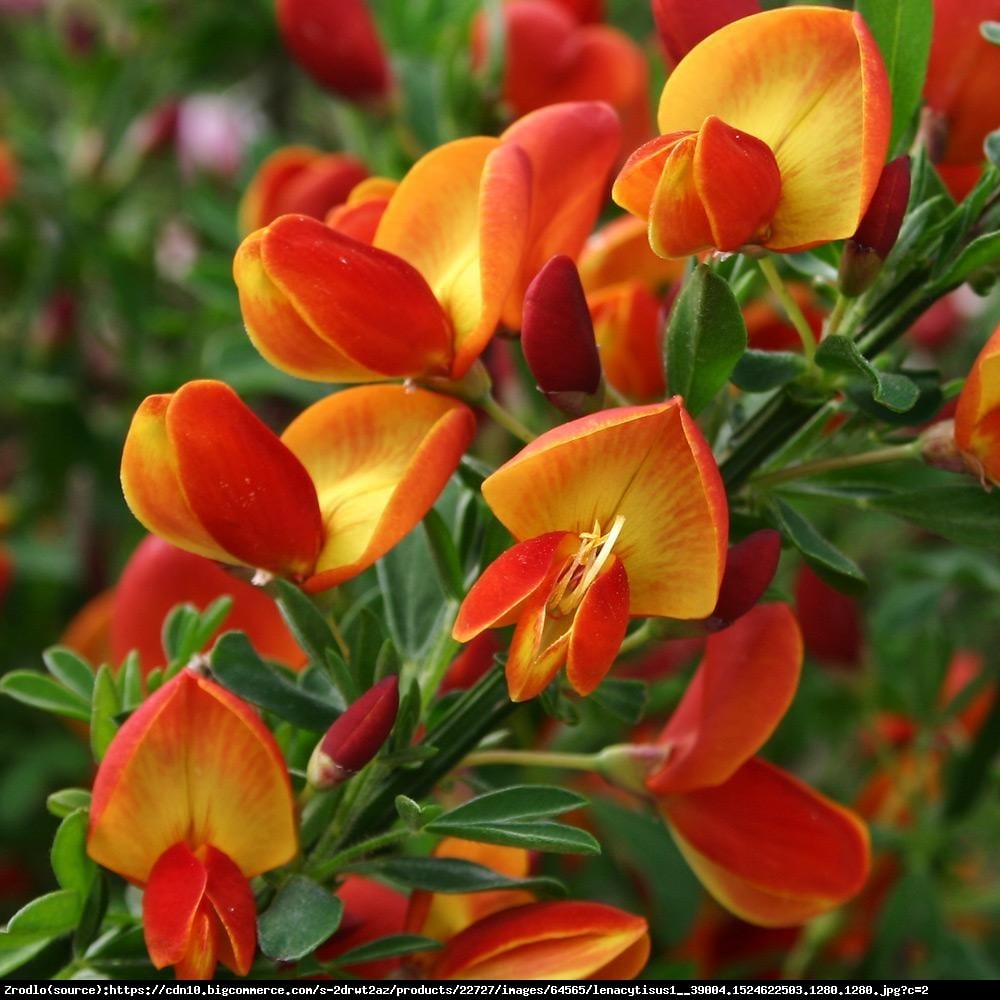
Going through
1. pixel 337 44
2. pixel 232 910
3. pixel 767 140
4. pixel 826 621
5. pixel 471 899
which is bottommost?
pixel 826 621

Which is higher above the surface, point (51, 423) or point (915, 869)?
point (51, 423)

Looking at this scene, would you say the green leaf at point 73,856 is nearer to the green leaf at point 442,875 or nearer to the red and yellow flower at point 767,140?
the green leaf at point 442,875

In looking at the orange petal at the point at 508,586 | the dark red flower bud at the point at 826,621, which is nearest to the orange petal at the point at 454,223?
the orange petal at the point at 508,586

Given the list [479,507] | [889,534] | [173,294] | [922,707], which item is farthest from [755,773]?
[173,294]

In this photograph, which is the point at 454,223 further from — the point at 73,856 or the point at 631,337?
the point at 73,856

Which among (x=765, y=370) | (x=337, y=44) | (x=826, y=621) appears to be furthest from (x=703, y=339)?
(x=337, y=44)

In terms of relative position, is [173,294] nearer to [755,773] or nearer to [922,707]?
[922,707]

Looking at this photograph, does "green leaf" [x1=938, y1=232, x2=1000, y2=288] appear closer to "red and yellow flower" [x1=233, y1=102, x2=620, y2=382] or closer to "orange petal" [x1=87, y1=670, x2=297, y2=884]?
"red and yellow flower" [x1=233, y1=102, x2=620, y2=382]
